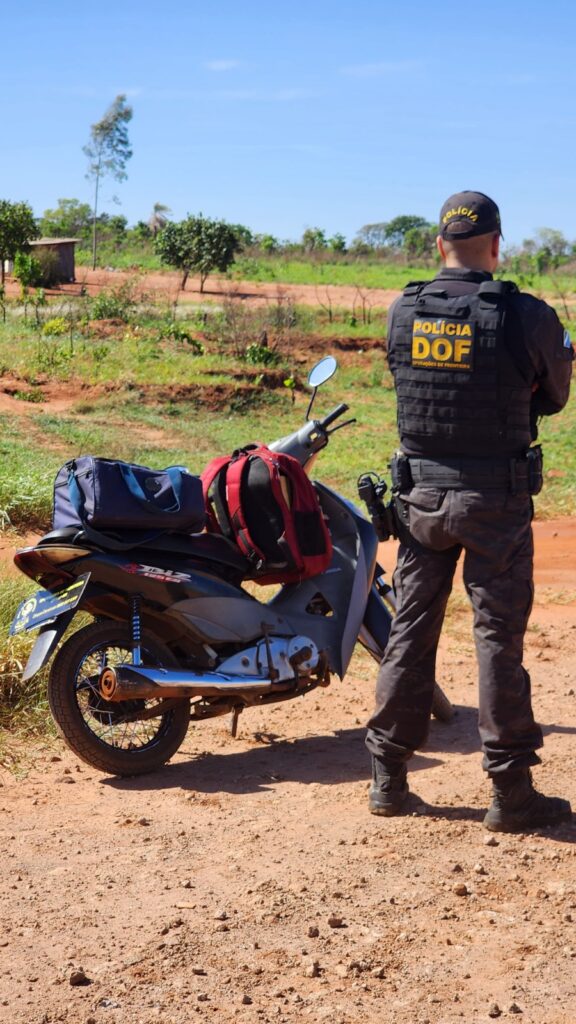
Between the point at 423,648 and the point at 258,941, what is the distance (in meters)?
1.13

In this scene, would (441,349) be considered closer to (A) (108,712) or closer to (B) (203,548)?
(B) (203,548)

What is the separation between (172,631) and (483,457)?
150cm

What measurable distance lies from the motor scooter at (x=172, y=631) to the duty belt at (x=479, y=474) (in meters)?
1.15

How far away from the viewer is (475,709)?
5.29 meters

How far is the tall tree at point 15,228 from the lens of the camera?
30.4 metres

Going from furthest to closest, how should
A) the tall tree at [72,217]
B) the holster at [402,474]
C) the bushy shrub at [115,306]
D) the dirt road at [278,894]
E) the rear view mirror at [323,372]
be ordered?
the tall tree at [72,217], the bushy shrub at [115,306], the rear view mirror at [323,372], the holster at [402,474], the dirt road at [278,894]

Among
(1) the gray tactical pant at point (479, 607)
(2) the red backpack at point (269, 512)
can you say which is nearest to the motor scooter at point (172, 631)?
(2) the red backpack at point (269, 512)

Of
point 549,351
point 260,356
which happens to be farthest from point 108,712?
point 260,356

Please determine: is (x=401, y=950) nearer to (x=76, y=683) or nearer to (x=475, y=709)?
(x=76, y=683)

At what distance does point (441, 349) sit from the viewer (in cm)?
360

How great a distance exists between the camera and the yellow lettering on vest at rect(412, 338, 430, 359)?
11.9 ft

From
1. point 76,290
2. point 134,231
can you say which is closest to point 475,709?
point 76,290

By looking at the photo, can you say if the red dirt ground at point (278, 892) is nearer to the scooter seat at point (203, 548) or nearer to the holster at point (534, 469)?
the scooter seat at point (203, 548)

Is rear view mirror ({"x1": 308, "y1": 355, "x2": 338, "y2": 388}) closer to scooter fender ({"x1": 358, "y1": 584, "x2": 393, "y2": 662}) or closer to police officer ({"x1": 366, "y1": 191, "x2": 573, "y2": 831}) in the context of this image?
scooter fender ({"x1": 358, "y1": 584, "x2": 393, "y2": 662})
